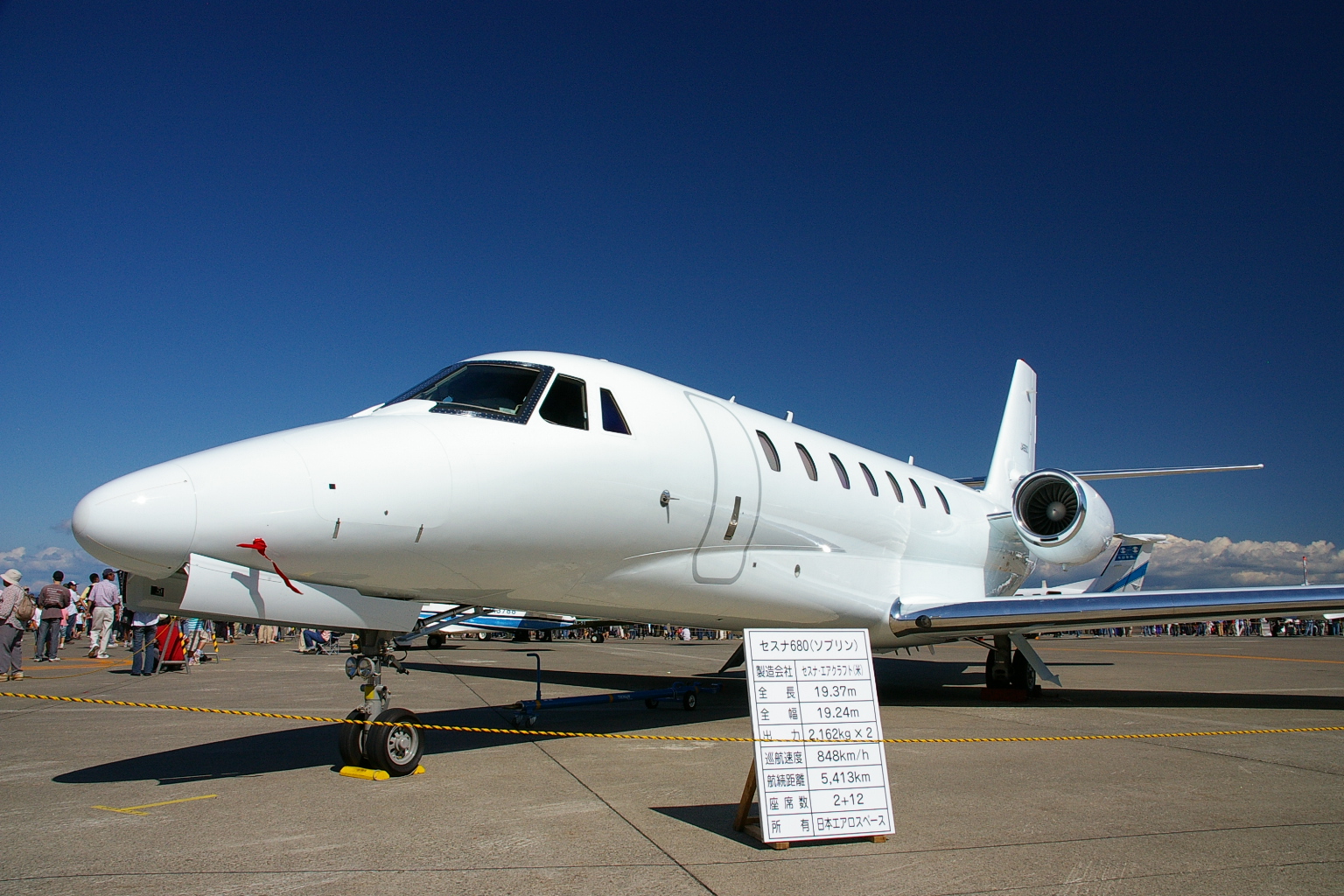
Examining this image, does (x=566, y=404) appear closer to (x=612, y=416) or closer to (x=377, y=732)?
(x=612, y=416)

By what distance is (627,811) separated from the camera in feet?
16.0

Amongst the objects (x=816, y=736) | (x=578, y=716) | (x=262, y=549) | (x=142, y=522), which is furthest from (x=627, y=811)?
(x=578, y=716)

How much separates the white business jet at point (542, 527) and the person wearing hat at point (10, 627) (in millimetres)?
10769

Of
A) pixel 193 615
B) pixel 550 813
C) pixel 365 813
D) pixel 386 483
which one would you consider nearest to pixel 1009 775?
pixel 550 813

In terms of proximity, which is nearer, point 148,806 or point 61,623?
point 148,806

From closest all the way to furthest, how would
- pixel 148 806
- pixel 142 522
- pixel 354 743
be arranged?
pixel 142 522 → pixel 148 806 → pixel 354 743

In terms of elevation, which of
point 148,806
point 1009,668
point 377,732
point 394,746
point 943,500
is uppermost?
point 943,500

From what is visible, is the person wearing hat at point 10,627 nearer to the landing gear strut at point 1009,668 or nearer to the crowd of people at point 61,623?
the crowd of people at point 61,623

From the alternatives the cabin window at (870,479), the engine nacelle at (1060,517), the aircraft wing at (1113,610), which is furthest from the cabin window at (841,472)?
the engine nacelle at (1060,517)

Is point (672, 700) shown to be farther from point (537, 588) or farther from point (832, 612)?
point (537, 588)

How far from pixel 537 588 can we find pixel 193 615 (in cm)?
236

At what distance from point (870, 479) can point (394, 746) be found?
6504 millimetres

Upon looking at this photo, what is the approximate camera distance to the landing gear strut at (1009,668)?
480 inches

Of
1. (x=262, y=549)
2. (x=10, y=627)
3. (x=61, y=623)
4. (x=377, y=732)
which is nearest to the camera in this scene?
(x=262, y=549)
